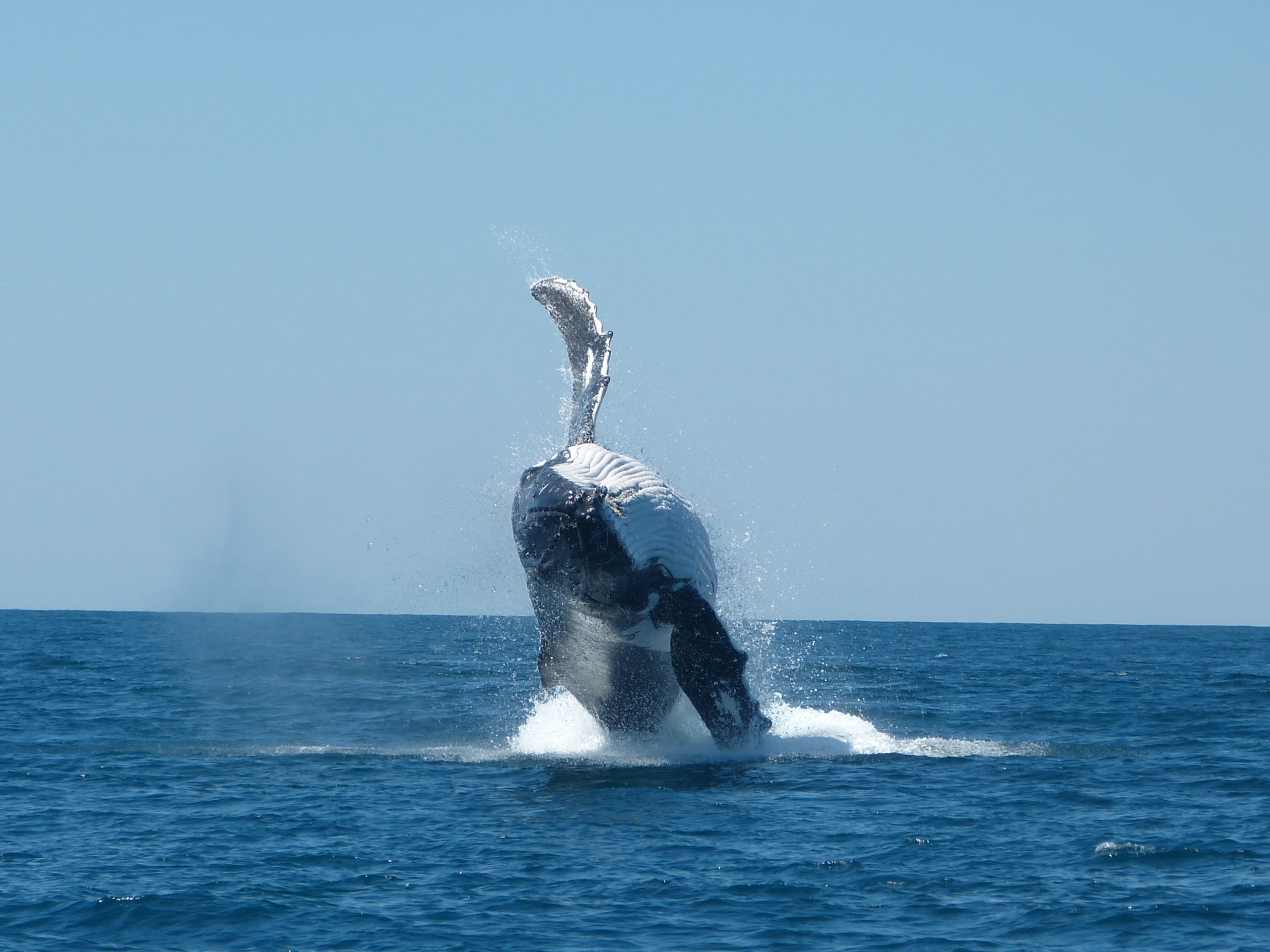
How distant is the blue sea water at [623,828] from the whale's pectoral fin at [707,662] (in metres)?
0.71

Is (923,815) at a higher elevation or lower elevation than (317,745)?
lower

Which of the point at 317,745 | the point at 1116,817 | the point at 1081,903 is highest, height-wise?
the point at 317,745

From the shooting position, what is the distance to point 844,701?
30719 millimetres

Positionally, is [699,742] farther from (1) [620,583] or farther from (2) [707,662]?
(1) [620,583]

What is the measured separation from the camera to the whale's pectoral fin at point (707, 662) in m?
17.4

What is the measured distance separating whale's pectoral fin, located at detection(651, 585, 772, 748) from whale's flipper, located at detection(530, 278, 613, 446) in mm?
2434

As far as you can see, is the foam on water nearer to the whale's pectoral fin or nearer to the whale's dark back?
the whale's dark back

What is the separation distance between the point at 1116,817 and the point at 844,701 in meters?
14.4

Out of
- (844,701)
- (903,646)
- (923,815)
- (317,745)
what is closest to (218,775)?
(317,745)

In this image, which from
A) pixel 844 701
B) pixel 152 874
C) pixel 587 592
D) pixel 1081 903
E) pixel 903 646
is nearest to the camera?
pixel 1081 903

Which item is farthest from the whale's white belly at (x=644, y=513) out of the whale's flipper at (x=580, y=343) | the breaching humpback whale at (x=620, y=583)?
the whale's flipper at (x=580, y=343)

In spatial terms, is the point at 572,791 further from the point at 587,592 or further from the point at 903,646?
the point at 903,646

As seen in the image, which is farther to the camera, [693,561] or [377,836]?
[693,561]

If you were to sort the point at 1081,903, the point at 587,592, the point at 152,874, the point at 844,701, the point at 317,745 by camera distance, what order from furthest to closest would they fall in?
the point at 844,701, the point at 317,745, the point at 587,592, the point at 152,874, the point at 1081,903
